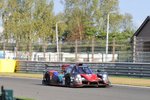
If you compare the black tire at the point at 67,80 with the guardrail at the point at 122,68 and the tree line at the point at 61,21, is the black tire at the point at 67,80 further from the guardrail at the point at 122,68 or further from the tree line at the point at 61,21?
the tree line at the point at 61,21

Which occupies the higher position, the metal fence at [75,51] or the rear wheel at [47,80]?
the metal fence at [75,51]

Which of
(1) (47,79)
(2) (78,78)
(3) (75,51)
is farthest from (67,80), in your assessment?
(3) (75,51)

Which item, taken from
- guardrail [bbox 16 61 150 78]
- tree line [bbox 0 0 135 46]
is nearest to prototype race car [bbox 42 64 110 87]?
guardrail [bbox 16 61 150 78]

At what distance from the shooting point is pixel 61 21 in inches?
3376

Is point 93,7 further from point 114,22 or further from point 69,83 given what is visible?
point 69,83

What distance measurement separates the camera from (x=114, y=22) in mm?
90688

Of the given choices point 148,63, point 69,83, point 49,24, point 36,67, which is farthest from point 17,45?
point 49,24

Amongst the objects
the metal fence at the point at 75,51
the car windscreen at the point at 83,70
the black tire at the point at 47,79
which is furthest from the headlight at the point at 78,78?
the metal fence at the point at 75,51

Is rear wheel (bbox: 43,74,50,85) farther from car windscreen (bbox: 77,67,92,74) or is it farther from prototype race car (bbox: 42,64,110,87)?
car windscreen (bbox: 77,67,92,74)

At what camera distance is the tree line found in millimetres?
61784

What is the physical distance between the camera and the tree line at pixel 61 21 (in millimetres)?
61784

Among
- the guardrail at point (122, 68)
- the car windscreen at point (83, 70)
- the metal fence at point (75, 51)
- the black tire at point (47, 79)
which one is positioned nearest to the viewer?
the car windscreen at point (83, 70)

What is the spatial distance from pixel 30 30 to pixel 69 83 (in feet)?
136

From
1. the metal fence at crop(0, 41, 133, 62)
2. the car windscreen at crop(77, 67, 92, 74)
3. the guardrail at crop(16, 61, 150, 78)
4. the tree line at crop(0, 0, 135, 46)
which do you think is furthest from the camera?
the tree line at crop(0, 0, 135, 46)
